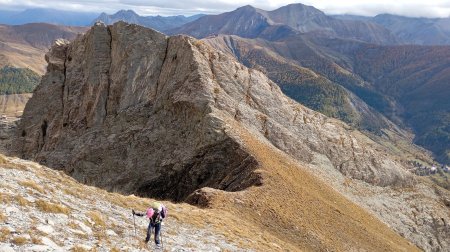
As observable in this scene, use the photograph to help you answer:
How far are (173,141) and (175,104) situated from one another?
6414 millimetres

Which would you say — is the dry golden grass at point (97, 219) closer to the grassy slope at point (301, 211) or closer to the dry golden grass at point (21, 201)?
the dry golden grass at point (21, 201)

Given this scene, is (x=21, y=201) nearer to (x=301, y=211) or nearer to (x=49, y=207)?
(x=49, y=207)

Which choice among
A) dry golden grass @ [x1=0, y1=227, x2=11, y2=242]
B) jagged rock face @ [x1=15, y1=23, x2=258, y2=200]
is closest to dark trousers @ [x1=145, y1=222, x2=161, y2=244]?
dry golden grass @ [x1=0, y1=227, x2=11, y2=242]

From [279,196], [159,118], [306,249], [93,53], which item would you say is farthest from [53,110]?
[306,249]

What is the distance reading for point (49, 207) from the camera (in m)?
24.9

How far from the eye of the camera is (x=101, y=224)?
26219 millimetres

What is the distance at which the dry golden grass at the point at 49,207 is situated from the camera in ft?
80.9

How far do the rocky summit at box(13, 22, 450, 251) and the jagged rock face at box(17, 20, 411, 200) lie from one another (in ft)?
0.75

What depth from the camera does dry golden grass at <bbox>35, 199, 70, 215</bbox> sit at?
2466cm

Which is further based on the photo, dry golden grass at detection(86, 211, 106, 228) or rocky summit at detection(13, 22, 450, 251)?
rocky summit at detection(13, 22, 450, 251)

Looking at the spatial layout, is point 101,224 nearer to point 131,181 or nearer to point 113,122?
point 131,181

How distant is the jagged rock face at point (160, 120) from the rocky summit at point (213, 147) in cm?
23

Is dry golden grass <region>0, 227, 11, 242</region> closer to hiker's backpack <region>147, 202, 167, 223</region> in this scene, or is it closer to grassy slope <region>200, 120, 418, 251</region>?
hiker's backpack <region>147, 202, 167, 223</region>

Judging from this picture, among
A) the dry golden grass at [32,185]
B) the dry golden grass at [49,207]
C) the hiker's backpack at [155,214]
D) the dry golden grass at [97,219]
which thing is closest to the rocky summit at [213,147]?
the hiker's backpack at [155,214]
